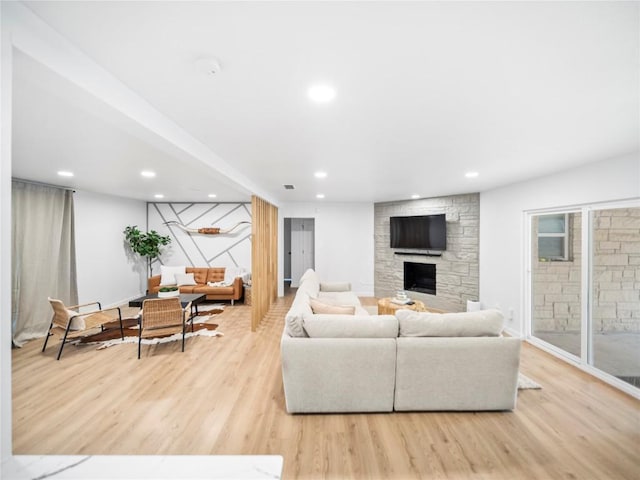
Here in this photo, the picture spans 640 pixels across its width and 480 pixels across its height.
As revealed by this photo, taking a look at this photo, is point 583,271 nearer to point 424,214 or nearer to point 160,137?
point 424,214

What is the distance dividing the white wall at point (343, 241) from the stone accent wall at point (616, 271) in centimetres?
448

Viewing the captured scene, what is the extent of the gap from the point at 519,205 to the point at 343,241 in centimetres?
397

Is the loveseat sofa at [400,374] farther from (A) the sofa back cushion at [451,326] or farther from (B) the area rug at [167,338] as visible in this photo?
(B) the area rug at [167,338]

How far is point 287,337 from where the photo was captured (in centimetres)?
249

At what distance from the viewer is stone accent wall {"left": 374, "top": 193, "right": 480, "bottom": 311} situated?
5.35 meters

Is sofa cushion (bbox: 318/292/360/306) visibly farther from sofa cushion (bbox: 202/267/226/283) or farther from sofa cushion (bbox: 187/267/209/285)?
sofa cushion (bbox: 187/267/209/285)

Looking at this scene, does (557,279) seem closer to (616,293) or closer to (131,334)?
(616,293)

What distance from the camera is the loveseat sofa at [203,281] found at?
20.1 feet

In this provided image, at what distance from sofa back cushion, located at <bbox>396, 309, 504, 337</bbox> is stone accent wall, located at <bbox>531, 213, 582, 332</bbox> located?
6.54ft

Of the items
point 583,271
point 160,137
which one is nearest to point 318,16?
point 160,137

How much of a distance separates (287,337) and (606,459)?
249 cm

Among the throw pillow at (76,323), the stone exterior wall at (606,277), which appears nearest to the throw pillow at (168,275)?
the throw pillow at (76,323)

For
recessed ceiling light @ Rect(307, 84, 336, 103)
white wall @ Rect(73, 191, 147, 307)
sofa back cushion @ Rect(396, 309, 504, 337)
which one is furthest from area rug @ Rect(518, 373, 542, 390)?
white wall @ Rect(73, 191, 147, 307)

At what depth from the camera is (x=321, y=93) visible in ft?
5.40
